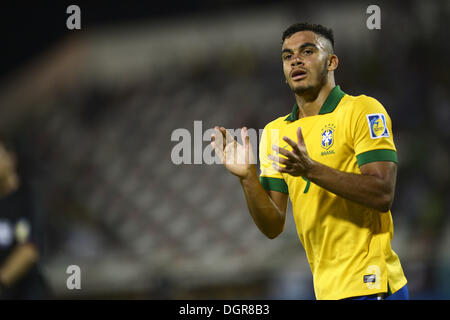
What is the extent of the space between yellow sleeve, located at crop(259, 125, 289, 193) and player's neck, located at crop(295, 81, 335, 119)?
18cm

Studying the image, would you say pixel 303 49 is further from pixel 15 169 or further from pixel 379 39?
pixel 379 39

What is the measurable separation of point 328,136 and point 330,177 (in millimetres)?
304

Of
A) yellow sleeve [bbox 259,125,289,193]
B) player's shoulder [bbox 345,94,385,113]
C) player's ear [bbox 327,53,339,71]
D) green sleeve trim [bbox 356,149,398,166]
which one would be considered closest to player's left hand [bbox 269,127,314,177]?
green sleeve trim [bbox 356,149,398,166]

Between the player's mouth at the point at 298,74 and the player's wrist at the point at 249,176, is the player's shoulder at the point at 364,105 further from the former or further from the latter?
the player's wrist at the point at 249,176

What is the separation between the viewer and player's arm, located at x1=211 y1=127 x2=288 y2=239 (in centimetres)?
232

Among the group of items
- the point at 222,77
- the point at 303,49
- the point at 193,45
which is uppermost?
the point at 193,45

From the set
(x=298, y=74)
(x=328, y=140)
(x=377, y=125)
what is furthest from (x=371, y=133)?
(x=298, y=74)

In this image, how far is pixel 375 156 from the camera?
6.91 ft

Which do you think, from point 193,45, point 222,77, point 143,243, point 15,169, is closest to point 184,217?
point 143,243

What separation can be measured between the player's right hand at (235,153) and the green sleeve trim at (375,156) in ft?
1.49

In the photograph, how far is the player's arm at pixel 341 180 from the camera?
202 cm

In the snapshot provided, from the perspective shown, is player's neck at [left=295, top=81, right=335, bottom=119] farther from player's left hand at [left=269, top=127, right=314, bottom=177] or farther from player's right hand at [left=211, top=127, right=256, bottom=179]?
player's left hand at [left=269, top=127, right=314, bottom=177]
